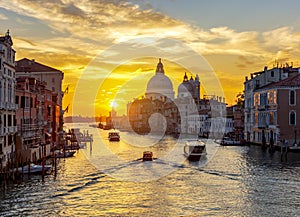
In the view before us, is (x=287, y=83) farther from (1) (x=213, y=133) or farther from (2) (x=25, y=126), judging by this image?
(1) (x=213, y=133)

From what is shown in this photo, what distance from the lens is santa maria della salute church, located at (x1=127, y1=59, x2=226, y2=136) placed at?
92631mm

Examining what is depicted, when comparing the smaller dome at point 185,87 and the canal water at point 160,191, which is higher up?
the smaller dome at point 185,87

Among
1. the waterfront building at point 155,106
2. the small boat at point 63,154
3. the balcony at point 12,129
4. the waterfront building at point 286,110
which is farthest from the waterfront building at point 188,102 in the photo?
the balcony at point 12,129

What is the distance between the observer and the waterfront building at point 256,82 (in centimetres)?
4941

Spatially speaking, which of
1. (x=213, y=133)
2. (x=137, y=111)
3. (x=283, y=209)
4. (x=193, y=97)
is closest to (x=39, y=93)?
(x=283, y=209)

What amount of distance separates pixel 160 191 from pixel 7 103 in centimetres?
1032

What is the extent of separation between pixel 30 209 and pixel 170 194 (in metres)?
6.14

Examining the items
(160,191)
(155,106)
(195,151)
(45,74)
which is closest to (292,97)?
(195,151)

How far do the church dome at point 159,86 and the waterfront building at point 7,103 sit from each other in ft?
365

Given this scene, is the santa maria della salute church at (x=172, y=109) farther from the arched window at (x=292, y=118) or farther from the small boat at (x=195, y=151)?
the small boat at (x=195, y=151)

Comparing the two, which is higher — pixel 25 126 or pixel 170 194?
pixel 25 126

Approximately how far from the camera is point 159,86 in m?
143

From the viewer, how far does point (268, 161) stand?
33375mm

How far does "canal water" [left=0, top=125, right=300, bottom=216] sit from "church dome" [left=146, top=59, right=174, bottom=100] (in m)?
110
